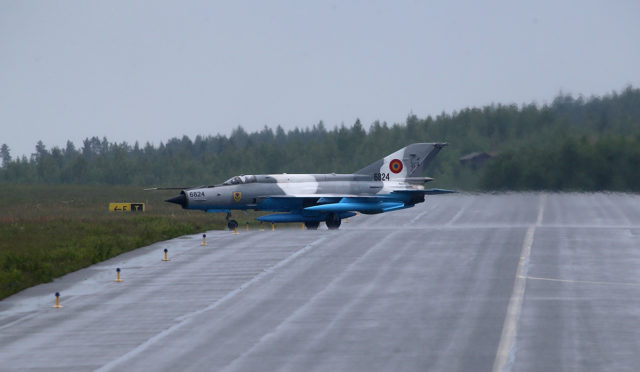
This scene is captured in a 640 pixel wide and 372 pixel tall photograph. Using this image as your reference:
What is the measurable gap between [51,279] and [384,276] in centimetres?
938

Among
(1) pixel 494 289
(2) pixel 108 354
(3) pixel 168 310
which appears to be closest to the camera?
(2) pixel 108 354

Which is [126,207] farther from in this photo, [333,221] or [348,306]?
[348,306]

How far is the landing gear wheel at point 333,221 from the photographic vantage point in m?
37.6

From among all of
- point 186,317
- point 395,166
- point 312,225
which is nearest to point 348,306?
point 186,317

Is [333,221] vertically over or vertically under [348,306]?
over

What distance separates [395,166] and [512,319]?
74.6 ft

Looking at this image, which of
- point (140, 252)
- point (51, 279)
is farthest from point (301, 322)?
point (140, 252)

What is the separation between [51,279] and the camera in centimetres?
2466

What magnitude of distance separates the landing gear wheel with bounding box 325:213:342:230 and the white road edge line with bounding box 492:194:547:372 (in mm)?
9638

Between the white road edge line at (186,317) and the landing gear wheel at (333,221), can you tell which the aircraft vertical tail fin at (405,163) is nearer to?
the landing gear wheel at (333,221)

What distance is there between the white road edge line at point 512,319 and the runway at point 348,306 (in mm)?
41

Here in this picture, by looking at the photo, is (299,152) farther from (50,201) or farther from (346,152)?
(50,201)

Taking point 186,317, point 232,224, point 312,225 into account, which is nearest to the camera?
point 186,317

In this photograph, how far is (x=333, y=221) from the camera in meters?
37.7
